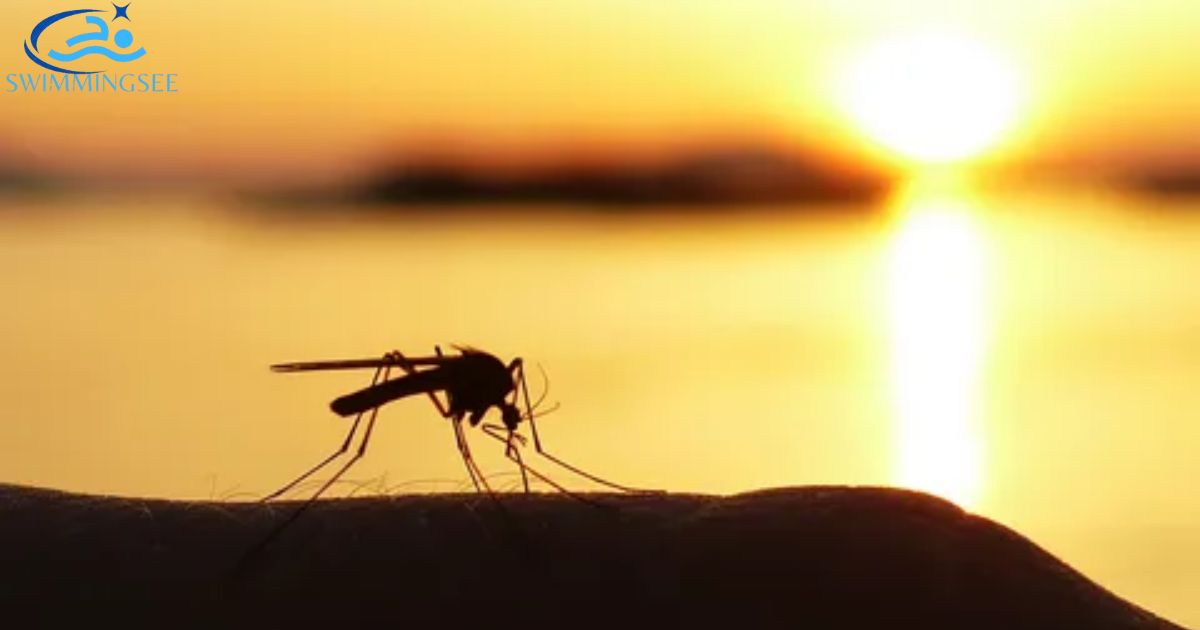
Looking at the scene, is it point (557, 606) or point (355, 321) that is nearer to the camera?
point (557, 606)

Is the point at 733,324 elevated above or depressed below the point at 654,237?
below

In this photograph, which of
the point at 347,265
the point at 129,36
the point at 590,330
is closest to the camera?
the point at 129,36

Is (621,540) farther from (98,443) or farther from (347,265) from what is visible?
(347,265)

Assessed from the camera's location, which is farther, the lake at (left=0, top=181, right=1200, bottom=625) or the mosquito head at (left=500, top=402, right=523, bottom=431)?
the lake at (left=0, top=181, right=1200, bottom=625)

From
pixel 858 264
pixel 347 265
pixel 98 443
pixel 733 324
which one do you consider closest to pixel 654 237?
pixel 858 264

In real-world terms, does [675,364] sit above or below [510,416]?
above

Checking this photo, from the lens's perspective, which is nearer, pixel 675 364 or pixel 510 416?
pixel 510 416

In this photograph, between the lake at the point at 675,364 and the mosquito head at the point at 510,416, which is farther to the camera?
the lake at the point at 675,364

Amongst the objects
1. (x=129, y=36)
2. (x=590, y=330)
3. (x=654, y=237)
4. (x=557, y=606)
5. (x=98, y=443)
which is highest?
(x=654, y=237)

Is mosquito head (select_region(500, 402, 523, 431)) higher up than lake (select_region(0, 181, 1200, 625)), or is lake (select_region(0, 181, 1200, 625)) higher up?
lake (select_region(0, 181, 1200, 625))

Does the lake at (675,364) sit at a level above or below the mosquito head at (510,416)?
above

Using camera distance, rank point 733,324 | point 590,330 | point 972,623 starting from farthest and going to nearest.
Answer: point 733,324, point 590,330, point 972,623
